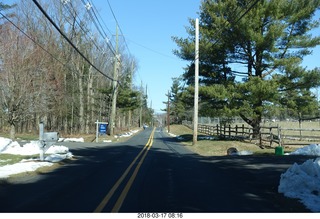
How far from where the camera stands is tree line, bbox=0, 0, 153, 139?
32.6 metres

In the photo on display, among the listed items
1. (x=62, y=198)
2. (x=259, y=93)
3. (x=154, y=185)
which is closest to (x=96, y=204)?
(x=62, y=198)

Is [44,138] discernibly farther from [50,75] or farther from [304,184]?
[50,75]

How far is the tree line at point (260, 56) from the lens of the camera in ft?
94.5

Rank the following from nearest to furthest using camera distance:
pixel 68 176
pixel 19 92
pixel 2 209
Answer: pixel 2 209, pixel 68 176, pixel 19 92

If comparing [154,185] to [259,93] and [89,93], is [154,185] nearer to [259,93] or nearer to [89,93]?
[259,93]

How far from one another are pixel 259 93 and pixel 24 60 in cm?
1990

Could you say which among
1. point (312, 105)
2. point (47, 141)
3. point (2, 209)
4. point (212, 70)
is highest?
point (212, 70)

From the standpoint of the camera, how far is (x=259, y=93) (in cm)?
2827

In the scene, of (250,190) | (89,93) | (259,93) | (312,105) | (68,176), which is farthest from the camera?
(89,93)

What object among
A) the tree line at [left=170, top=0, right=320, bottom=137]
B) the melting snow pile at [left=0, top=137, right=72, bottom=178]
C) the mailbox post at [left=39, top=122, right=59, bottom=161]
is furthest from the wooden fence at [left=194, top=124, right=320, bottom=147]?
the mailbox post at [left=39, top=122, right=59, bottom=161]

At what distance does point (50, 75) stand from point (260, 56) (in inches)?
898

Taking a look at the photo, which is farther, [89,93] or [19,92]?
[89,93]

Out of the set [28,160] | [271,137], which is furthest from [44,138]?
[271,137]

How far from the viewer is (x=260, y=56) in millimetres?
30500
